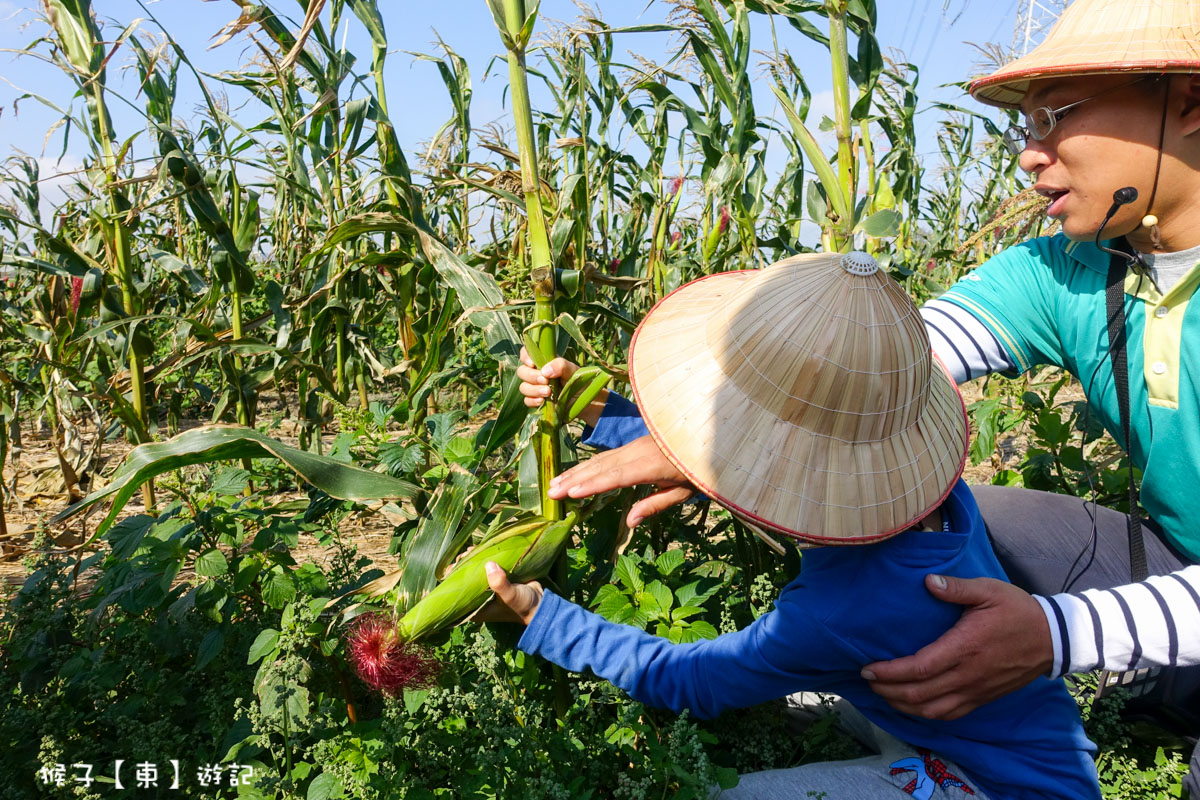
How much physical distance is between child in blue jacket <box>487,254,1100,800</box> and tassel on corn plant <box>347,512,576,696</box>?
0.15 feet

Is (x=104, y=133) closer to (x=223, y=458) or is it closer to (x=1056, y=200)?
(x=223, y=458)

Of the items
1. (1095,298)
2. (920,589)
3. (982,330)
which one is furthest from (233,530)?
(1095,298)

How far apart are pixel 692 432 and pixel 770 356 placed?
17 cm

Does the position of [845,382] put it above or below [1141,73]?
below

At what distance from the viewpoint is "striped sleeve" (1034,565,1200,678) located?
1.37 meters

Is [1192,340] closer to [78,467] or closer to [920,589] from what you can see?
[920,589]

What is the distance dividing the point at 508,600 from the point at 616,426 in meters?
0.47

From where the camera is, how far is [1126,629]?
140cm

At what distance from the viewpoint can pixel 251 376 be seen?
9.14ft

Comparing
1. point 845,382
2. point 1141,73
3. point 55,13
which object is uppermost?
point 55,13

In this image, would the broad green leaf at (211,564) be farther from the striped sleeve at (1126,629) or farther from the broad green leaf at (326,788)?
the striped sleeve at (1126,629)

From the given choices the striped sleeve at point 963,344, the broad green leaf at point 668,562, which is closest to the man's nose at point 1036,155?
the striped sleeve at point 963,344

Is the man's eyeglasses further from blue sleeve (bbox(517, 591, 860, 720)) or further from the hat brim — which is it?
blue sleeve (bbox(517, 591, 860, 720))

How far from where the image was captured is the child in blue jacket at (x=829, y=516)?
1.21 metres
